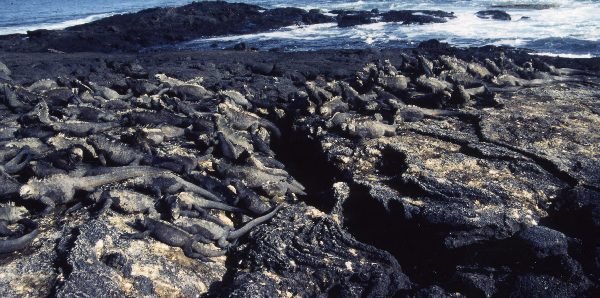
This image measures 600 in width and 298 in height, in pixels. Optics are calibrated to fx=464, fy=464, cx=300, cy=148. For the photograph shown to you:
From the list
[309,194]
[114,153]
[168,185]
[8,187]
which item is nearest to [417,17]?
[309,194]

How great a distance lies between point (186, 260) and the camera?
4.92m

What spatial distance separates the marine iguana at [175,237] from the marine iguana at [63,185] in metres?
1.27

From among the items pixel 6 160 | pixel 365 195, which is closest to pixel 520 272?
pixel 365 195

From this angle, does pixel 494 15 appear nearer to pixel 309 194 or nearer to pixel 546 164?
pixel 546 164

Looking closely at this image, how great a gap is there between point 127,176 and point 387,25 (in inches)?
941

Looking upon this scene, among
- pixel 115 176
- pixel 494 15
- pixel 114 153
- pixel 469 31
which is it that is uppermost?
pixel 494 15

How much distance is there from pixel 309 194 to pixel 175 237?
2.22 meters

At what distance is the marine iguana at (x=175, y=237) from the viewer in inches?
196

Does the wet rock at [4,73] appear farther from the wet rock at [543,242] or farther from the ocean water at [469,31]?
the wet rock at [543,242]

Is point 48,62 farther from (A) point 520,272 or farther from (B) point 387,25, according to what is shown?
(B) point 387,25

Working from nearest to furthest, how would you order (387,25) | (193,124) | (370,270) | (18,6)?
(370,270), (193,124), (387,25), (18,6)

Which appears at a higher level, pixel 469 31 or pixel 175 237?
pixel 469 31

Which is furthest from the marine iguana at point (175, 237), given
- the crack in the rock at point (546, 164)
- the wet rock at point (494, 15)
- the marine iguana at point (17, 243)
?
the wet rock at point (494, 15)

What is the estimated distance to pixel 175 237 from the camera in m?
5.00
